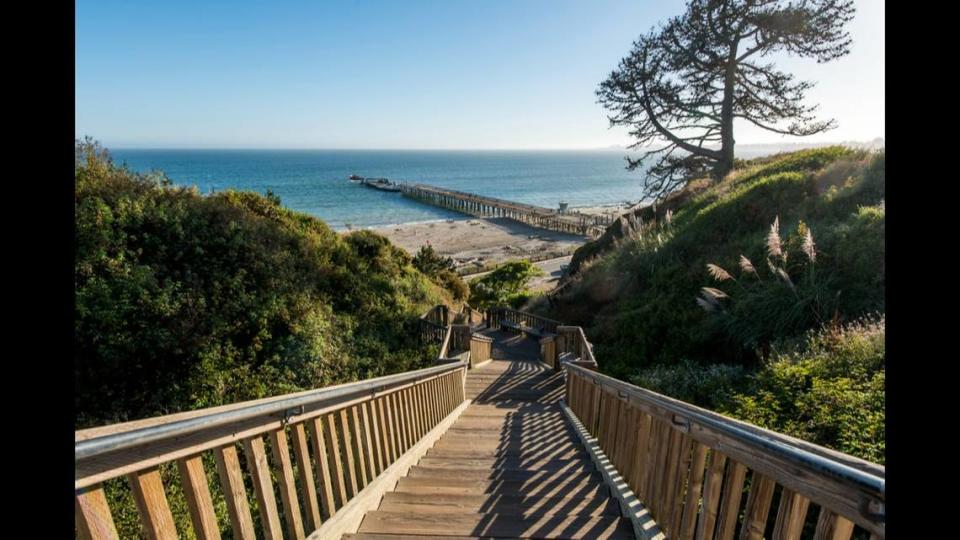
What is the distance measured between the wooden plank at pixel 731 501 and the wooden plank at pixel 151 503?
2.12 meters

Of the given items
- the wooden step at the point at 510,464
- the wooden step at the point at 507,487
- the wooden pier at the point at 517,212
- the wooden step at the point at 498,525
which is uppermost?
the wooden pier at the point at 517,212

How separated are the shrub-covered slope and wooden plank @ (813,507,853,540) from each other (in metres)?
6.26

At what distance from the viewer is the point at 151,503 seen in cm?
162

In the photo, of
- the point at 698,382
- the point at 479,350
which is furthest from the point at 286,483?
the point at 479,350

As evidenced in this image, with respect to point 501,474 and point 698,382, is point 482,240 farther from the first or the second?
point 501,474

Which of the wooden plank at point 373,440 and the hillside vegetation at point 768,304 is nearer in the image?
the wooden plank at point 373,440

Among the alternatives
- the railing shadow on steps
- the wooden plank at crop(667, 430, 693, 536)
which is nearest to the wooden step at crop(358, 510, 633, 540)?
the railing shadow on steps

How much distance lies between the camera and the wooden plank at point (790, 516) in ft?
5.41

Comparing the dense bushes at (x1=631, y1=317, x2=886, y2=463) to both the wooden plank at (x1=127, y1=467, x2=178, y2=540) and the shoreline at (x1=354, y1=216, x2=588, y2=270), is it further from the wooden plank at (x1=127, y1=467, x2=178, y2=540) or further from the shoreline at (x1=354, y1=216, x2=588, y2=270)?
the shoreline at (x1=354, y1=216, x2=588, y2=270)

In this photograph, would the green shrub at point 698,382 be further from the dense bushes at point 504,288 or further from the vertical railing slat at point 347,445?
the dense bushes at point 504,288

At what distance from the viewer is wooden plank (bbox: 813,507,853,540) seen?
57.2 inches

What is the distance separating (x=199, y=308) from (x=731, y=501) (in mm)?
7985

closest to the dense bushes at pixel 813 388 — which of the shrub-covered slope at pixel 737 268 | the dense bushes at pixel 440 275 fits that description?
the shrub-covered slope at pixel 737 268
